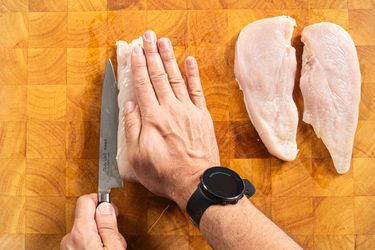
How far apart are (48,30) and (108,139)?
57 centimetres

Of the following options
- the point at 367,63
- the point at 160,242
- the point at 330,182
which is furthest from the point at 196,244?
the point at 367,63

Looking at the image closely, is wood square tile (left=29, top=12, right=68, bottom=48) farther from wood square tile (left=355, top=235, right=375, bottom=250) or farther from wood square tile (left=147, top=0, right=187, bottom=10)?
wood square tile (left=355, top=235, right=375, bottom=250)

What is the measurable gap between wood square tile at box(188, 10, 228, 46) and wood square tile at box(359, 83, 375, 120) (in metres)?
0.67

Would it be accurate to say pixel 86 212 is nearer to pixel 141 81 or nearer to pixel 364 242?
pixel 141 81

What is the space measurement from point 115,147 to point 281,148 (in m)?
0.71

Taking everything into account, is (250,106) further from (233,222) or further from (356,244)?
(356,244)

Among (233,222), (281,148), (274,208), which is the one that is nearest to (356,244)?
(274,208)

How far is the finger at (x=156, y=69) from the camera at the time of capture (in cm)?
166

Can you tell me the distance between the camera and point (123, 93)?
67.9 inches

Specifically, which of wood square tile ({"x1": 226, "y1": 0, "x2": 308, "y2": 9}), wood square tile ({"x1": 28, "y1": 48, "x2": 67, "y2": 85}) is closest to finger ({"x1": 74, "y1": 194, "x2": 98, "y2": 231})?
wood square tile ({"x1": 28, "y1": 48, "x2": 67, "y2": 85})

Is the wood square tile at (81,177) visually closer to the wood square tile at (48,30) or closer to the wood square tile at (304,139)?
the wood square tile at (48,30)

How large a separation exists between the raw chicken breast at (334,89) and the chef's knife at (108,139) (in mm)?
839

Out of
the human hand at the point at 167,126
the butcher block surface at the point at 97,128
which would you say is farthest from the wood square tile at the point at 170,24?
the human hand at the point at 167,126

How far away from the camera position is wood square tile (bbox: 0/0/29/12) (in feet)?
5.94
